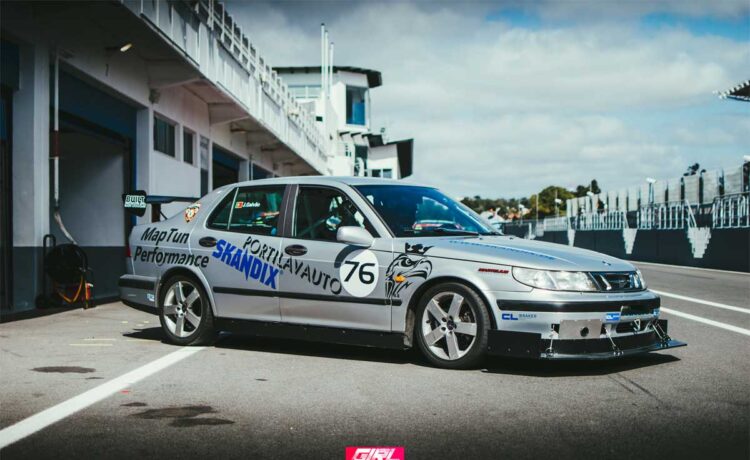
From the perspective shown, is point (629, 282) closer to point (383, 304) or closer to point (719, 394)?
point (719, 394)

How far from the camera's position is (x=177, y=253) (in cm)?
843

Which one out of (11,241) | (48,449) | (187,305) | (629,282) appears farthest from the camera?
(11,241)

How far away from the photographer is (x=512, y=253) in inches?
265

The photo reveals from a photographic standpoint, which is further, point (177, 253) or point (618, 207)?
point (618, 207)

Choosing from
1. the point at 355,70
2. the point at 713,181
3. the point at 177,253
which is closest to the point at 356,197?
the point at 177,253

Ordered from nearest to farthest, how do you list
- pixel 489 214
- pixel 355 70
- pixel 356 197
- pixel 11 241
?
pixel 356 197 → pixel 11 241 → pixel 489 214 → pixel 355 70

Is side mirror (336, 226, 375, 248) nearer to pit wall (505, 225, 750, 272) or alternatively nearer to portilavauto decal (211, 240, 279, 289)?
portilavauto decal (211, 240, 279, 289)

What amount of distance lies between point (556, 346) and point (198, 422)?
8.79 ft

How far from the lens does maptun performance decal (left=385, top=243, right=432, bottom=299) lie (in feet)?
22.7

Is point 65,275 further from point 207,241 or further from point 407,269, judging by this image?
point 407,269

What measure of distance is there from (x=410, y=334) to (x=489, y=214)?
1130cm

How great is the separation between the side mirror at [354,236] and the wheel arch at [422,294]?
1.95 feet

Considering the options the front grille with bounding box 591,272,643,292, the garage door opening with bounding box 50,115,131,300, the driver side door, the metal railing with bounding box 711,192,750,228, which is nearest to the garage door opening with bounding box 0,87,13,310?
the garage door opening with bounding box 50,115,131,300

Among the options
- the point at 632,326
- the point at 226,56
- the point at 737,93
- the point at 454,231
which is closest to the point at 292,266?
the point at 454,231
